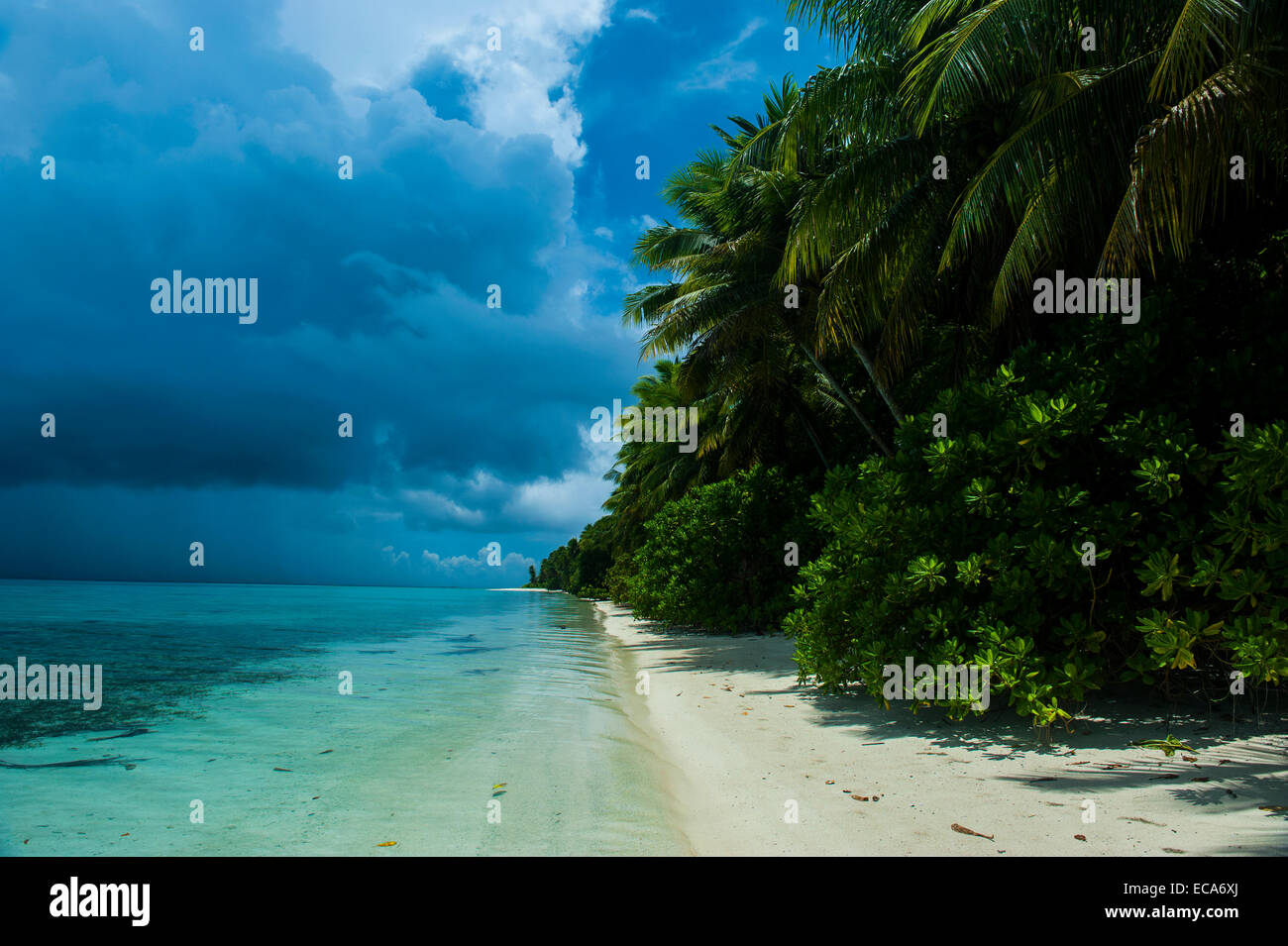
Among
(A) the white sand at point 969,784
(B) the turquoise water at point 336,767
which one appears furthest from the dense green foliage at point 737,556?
(A) the white sand at point 969,784

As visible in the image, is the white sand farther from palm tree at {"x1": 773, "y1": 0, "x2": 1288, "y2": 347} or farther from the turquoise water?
palm tree at {"x1": 773, "y1": 0, "x2": 1288, "y2": 347}

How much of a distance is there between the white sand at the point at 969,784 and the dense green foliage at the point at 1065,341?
426 mm

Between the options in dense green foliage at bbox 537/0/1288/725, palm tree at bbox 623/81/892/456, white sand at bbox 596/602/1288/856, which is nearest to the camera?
white sand at bbox 596/602/1288/856

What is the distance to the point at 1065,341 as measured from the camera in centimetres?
611

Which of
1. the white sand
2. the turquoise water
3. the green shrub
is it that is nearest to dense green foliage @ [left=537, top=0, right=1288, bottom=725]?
the green shrub

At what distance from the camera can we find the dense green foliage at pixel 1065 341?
15.3 feet

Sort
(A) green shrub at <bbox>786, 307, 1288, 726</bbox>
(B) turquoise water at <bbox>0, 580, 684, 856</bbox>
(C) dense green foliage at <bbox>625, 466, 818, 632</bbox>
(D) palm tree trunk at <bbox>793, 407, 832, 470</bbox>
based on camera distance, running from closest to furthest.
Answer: (B) turquoise water at <bbox>0, 580, 684, 856</bbox>, (A) green shrub at <bbox>786, 307, 1288, 726</bbox>, (C) dense green foliage at <bbox>625, 466, 818, 632</bbox>, (D) palm tree trunk at <bbox>793, 407, 832, 470</bbox>

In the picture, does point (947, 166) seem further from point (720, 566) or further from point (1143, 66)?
point (720, 566)

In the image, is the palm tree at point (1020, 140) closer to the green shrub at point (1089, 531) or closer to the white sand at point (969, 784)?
the green shrub at point (1089, 531)

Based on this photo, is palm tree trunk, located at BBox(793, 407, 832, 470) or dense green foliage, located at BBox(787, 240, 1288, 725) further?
palm tree trunk, located at BBox(793, 407, 832, 470)

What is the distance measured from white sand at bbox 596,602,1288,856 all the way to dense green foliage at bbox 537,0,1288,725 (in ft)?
1.40

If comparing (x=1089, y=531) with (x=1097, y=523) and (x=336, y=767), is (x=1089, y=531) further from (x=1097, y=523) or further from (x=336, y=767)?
(x=336, y=767)

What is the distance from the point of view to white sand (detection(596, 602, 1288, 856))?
3252mm

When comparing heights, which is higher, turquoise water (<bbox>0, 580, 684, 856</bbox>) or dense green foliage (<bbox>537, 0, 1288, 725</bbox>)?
dense green foliage (<bbox>537, 0, 1288, 725</bbox>)
